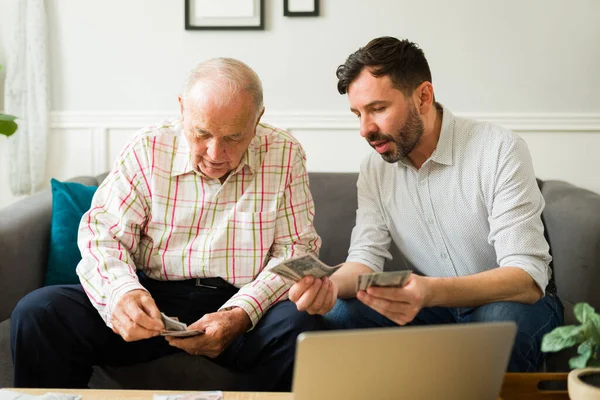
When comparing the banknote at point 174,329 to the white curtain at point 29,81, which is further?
the white curtain at point 29,81

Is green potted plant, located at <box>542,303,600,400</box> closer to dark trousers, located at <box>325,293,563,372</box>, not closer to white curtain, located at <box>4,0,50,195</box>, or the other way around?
dark trousers, located at <box>325,293,563,372</box>

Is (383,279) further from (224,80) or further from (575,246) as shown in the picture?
(575,246)

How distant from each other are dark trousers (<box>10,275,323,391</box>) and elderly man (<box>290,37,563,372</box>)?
0.60 feet

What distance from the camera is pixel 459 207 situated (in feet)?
6.80

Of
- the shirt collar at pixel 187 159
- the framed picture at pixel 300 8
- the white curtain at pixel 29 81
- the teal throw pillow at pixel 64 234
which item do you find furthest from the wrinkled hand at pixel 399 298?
the white curtain at pixel 29 81

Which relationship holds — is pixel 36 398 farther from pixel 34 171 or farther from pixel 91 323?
pixel 34 171

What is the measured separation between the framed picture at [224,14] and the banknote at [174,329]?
1.48 m

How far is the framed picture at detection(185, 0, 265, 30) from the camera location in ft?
9.61

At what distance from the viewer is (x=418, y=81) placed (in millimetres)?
2055

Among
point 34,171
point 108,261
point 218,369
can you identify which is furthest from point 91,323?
point 34,171

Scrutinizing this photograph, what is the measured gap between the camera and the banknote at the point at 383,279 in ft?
5.15

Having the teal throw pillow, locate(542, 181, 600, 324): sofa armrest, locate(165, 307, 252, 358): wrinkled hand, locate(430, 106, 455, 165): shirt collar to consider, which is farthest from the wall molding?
locate(165, 307, 252, 358): wrinkled hand

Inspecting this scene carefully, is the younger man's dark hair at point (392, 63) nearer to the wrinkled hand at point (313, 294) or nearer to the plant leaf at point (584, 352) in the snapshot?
the wrinkled hand at point (313, 294)

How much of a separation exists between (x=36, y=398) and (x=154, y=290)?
683 mm
